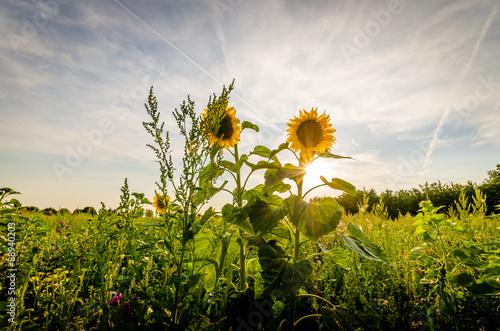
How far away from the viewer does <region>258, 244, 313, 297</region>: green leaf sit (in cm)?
145

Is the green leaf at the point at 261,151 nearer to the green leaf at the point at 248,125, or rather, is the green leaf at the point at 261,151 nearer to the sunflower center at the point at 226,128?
the green leaf at the point at 248,125

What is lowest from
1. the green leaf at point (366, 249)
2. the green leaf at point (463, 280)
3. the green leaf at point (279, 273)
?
the green leaf at point (463, 280)

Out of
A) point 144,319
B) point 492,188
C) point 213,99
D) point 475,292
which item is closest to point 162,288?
point 144,319

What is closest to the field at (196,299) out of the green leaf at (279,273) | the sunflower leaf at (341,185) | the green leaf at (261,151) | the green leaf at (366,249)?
the green leaf at (366,249)

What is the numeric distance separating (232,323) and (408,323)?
1578mm

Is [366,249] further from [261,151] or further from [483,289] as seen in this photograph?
[261,151]

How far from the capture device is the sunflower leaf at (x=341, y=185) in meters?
1.76

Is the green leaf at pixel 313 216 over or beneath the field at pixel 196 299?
over

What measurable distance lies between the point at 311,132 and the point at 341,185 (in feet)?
2.54

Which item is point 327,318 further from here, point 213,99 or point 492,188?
point 492,188

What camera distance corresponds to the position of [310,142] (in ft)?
7.68

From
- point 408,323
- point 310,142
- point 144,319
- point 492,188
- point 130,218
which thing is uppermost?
point 492,188

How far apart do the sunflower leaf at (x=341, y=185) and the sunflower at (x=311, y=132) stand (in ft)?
1.94

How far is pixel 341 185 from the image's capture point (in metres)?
1.78
